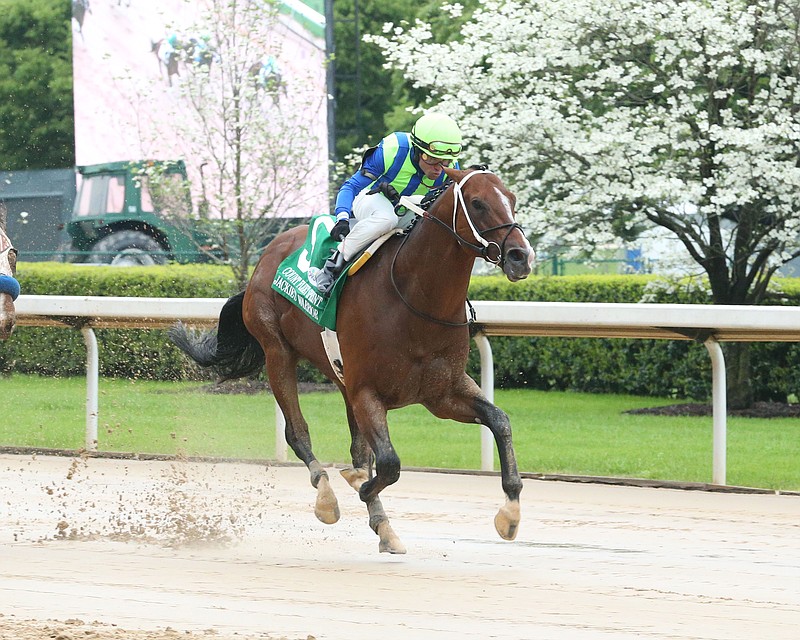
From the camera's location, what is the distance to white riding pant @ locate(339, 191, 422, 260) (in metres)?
5.45

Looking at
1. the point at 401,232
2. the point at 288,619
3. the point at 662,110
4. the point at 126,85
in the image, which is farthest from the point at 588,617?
the point at 126,85

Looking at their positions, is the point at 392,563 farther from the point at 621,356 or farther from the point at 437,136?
Answer: the point at 621,356

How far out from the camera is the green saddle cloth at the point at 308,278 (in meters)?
5.59

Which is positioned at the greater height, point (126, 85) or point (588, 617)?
point (126, 85)

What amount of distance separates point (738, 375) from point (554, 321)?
15.2 ft

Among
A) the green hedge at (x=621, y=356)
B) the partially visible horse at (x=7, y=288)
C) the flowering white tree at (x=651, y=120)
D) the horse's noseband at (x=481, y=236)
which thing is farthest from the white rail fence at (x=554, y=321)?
the green hedge at (x=621, y=356)

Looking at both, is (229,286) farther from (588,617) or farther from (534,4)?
(588,617)

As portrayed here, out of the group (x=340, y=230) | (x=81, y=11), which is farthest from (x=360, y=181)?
(x=81, y=11)

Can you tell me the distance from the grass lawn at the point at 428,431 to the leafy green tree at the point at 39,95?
14.7 m

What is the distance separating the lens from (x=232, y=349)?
23.0 ft

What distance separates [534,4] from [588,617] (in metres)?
8.69

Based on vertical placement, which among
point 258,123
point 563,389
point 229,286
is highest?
point 258,123

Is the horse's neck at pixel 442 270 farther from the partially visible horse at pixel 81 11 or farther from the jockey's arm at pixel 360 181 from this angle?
the partially visible horse at pixel 81 11

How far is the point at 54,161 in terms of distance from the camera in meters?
26.4
